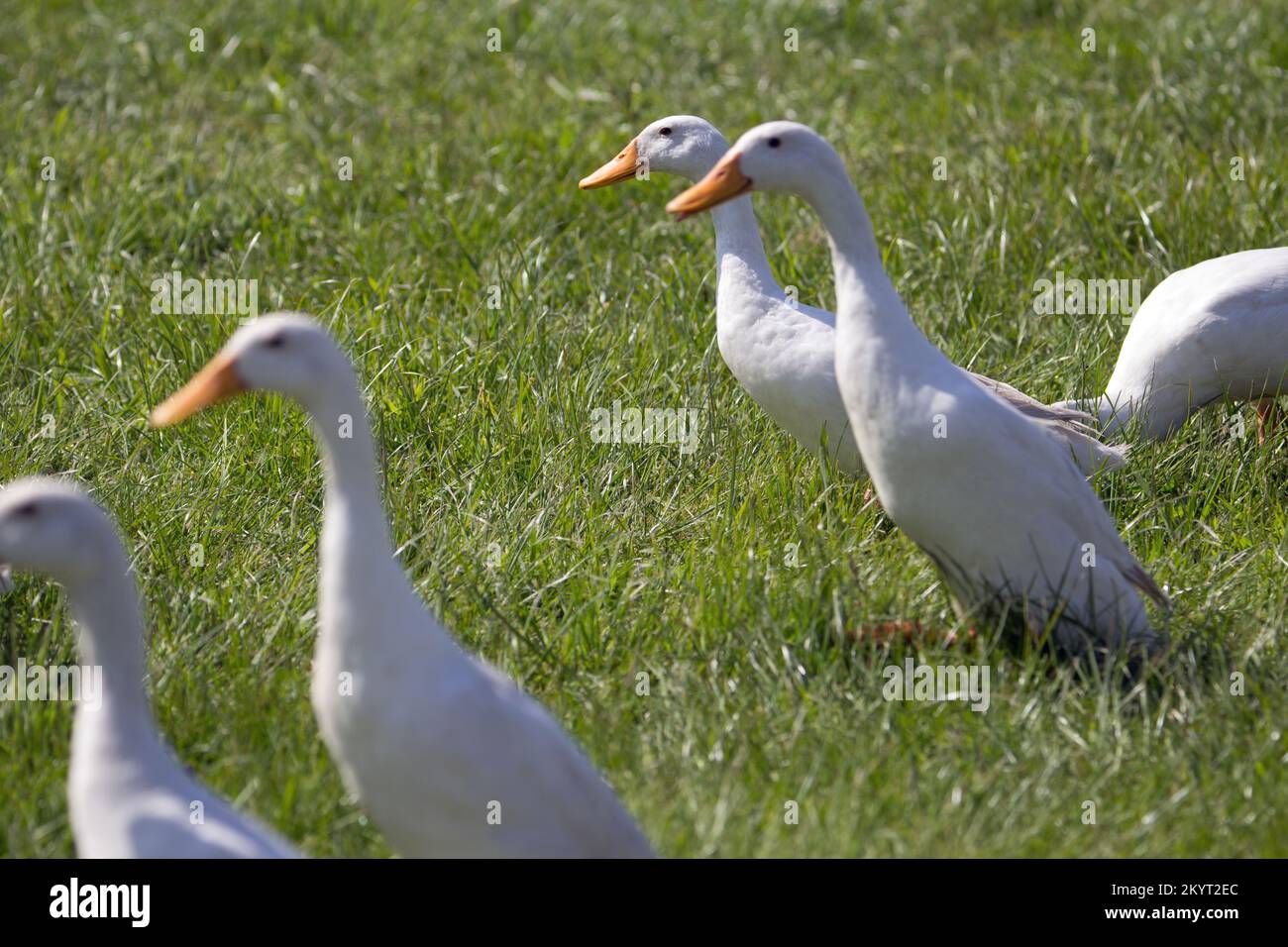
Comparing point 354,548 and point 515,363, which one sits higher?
point 515,363

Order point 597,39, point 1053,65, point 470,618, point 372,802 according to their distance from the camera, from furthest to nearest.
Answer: point 597,39, point 1053,65, point 470,618, point 372,802

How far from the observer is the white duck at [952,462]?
3672mm

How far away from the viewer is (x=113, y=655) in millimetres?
2857

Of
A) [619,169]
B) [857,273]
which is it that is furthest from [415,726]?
[619,169]

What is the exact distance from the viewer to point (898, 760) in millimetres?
3395

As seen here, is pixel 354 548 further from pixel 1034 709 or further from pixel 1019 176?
pixel 1019 176

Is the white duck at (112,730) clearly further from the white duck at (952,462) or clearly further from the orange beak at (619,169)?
the orange beak at (619,169)

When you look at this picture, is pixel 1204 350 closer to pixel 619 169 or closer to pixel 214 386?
pixel 619 169

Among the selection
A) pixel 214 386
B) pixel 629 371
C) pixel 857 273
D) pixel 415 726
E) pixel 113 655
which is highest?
pixel 857 273

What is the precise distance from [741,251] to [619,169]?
0.77 metres

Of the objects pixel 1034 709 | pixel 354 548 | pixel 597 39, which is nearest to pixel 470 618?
pixel 354 548

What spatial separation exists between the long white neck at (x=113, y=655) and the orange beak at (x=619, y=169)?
2.98 meters

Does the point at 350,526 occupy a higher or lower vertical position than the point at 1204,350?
lower
